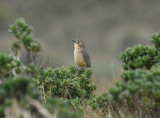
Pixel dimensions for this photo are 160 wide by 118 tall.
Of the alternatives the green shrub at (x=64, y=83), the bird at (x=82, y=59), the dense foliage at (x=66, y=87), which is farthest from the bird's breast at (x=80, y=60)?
the green shrub at (x=64, y=83)

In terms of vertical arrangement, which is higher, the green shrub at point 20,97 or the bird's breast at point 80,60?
the bird's breast at point 80,60

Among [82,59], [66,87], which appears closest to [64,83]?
[66,87]

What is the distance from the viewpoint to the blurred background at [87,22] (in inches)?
1009

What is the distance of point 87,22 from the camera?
29.7 meters

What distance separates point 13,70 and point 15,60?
0.13m

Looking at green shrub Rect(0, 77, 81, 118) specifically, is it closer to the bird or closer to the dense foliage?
the dense foliage

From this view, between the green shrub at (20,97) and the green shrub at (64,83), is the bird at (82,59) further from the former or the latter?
the green shrub at (20,97)

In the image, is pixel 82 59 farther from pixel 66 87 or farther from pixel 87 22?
pixel 87 22

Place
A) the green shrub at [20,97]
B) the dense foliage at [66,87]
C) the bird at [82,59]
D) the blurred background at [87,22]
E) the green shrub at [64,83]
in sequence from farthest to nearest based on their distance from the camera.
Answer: the blurred background at [87,22], the bird at [82,59], the green shrub at [64,83], the dense foliage at [66,87], the green shrub at [20,97]

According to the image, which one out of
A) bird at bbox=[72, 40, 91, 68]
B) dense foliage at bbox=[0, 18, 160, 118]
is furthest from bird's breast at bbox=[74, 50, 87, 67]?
dense foliage at bbox=[0, 18, 160, 118]

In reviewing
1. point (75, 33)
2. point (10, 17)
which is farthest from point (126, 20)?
point (10, 17)

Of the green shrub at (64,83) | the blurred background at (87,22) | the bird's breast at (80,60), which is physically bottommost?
the green shrub at (64,83)

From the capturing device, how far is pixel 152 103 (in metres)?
4.77

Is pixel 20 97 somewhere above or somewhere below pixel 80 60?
below
